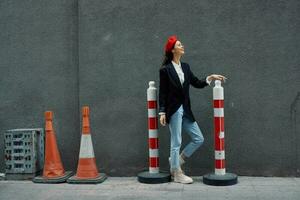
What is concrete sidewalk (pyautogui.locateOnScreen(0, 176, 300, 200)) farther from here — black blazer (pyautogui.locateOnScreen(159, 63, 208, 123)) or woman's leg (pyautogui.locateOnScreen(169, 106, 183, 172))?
black blazer (pyautogui.locateOnScreen(159, 63, 208, 123))

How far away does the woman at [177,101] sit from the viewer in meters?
6.25

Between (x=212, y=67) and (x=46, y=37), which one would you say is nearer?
(x=212, y=67)

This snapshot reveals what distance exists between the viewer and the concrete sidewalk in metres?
5.70

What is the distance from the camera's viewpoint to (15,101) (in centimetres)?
738

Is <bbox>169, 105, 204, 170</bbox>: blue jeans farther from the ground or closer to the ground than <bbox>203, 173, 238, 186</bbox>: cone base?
farther from the ground

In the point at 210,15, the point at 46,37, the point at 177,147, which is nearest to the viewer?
the point at 177,147

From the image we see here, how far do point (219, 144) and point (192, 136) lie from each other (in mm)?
384

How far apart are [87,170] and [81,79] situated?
1418mm

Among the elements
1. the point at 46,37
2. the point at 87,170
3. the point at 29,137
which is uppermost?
the point at 46,37

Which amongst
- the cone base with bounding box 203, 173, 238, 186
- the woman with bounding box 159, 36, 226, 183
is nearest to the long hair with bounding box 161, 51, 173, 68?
the woman with bounding box 159, 36, 226, 183

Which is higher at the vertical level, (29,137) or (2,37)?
(2,37)

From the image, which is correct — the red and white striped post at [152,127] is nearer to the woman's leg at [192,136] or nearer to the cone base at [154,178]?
the cone base at [154,178]

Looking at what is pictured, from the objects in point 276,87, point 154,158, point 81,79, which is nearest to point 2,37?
point 81,79

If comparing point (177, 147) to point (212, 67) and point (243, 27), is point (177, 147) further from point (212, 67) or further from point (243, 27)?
point (243, 27)
